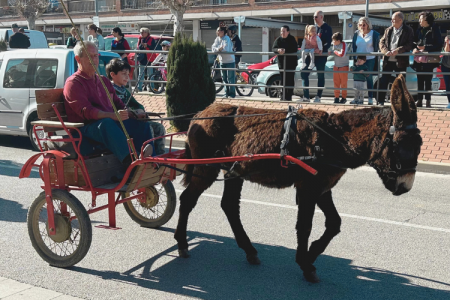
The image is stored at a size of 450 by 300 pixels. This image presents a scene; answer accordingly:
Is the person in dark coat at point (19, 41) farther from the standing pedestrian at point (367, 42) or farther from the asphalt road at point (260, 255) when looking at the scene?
the asphalt road at point (260, 255)

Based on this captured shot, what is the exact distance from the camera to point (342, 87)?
43.7ft

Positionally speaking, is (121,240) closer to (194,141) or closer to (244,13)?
(194,141)

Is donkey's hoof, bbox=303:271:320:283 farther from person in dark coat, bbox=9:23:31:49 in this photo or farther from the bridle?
person in dark coat, bbox=9:23:31:49

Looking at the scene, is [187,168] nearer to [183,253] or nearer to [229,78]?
[183,253]

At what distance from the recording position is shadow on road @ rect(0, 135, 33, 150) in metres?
12.4

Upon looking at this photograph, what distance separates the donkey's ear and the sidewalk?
306 cm

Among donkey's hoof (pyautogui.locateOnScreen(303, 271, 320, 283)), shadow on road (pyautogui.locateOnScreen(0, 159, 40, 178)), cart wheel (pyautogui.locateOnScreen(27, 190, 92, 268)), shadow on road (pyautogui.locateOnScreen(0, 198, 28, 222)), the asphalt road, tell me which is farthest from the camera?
shadow on road (pyautogui.locateOnScreen(0, 159, 40, 178))

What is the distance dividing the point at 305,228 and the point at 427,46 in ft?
27.5

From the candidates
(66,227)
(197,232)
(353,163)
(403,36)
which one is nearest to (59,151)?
(66,227)

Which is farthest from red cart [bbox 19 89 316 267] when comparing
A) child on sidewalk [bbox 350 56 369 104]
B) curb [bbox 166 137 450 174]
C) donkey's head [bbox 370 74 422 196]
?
child on sidewalk [bbox 350 56 369 104]

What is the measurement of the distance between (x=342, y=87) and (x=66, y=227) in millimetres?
9444

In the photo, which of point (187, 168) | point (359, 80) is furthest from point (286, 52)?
point (187, 168)

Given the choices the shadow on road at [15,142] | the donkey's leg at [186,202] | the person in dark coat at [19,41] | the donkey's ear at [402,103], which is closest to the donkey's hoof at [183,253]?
the donkey's leg at [186,202]

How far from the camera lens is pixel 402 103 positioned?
4266mm
